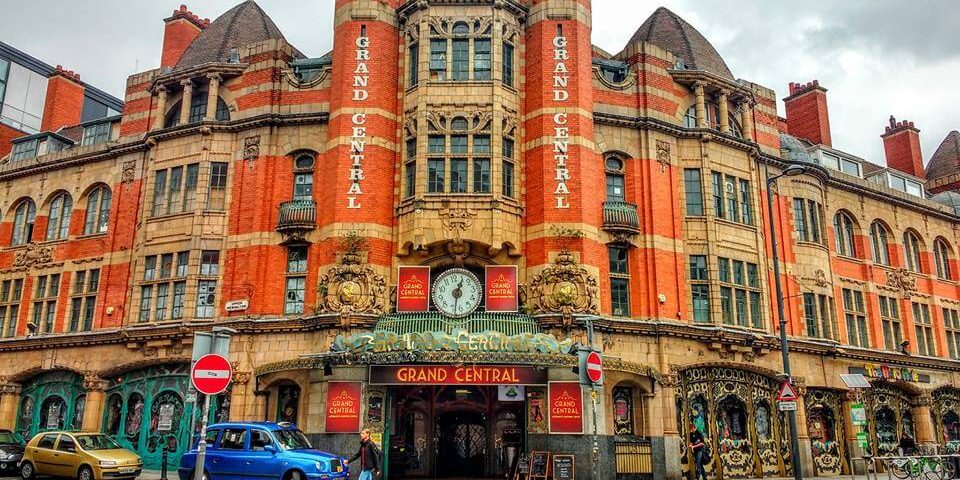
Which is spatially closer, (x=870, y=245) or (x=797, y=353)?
(x=797, y=353)

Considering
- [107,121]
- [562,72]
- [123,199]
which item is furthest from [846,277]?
[107,121]

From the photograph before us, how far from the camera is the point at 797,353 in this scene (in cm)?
3131

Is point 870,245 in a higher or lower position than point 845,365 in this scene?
higher

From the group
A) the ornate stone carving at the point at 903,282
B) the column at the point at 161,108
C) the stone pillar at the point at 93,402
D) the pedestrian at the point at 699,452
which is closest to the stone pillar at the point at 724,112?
the pedestrian at the point at 699,452

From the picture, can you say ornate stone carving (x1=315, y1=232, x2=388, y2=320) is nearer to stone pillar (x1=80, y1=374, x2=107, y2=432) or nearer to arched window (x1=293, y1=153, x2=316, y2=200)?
arched window (x1=293, y1=153, x2=316, y2=200)

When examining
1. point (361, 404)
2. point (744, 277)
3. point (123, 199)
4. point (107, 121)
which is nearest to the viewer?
point (361, 404)

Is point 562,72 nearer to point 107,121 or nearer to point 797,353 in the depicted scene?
point 797,353

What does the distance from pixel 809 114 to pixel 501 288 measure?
80.3 ft

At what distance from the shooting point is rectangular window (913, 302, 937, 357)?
37406mm

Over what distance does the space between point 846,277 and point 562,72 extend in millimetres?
17315

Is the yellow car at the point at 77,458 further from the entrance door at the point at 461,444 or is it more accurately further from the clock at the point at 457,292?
the clock at the point at 457,292

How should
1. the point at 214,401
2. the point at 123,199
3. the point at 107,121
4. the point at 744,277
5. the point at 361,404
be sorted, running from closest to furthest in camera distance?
1. the point at 361,404
2. the point at 214,401
3. the point at 744,277
4. the point at 123,199
5. the point at 107,121

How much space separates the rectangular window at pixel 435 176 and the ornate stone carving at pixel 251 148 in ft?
24.1

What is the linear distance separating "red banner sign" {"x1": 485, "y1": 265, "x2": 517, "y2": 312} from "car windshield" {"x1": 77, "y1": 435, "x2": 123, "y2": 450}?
12742 millimetres
